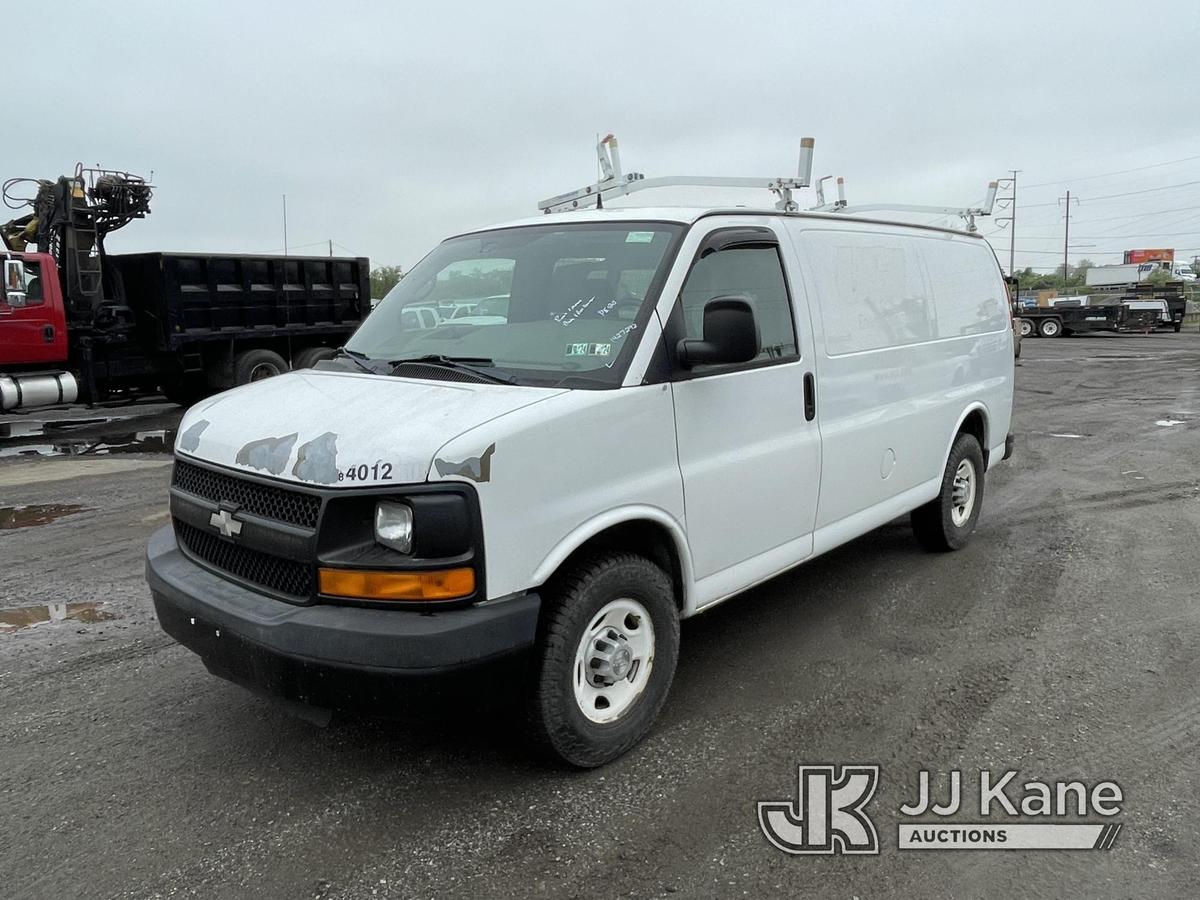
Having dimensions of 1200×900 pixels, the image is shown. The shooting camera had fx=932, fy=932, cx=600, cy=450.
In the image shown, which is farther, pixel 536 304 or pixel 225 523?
pixel 536 304

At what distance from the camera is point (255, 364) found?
47.0ft

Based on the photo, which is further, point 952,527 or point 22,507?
point 22,507

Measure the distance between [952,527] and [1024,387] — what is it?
12706mm

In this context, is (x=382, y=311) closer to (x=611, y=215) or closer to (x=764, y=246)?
(x=611, y=215)

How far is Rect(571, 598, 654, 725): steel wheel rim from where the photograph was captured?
10.8 feet

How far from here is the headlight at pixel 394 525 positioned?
2.87m

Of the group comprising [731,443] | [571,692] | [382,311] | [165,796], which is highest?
[382,311]

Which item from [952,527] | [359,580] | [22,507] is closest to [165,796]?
[359,580]

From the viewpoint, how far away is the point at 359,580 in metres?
2.92

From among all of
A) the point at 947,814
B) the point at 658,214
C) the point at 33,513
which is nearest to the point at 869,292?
the point at 658,214

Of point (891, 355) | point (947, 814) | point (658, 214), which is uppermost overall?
point (658, 214)

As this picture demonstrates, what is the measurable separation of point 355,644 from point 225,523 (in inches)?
31.9

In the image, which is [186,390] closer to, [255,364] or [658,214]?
[255,364]

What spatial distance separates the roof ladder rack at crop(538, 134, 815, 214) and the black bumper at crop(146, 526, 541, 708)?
2.62 m
